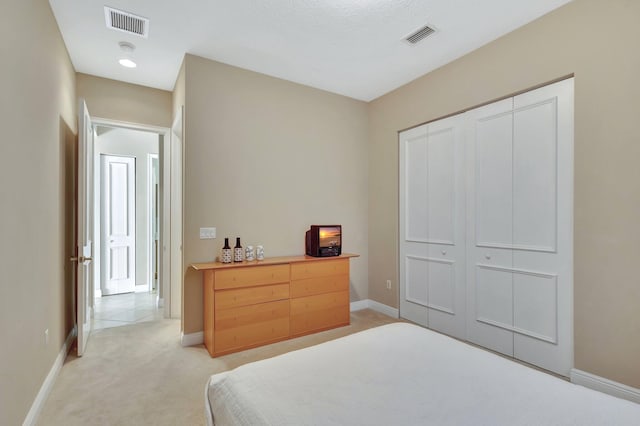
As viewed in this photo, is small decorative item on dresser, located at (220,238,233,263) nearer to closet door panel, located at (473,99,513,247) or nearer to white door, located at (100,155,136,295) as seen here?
closet door panel, located at (473,99,513,247)

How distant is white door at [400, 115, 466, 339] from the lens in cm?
327

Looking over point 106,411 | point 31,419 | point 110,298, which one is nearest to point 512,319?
point 106,411

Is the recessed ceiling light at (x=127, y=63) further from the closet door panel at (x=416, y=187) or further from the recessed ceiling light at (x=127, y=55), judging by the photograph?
the closet door panel at (x=416, y=187)

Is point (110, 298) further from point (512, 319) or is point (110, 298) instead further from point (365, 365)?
point (512, 319)

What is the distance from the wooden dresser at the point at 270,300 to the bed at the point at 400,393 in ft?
4.83

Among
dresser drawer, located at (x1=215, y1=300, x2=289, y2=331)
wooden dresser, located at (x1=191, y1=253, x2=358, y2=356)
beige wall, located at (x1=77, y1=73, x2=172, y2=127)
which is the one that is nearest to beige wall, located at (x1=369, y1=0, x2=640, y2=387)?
wooden dresser, located at (x1=191, y1=253, x2=358, y2=356)

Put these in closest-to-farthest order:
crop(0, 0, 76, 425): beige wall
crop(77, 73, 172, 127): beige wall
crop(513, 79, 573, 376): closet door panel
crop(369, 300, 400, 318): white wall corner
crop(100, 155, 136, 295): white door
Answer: crop(0, 0, 76, 425): beige wall, crop(513, 79, 573, 376): closet door panel, crop(77, 73, 172, 127): beige wall, crop(369, 300, 400, 318): white wall corner, crop(100, 155, 136, 295): white door

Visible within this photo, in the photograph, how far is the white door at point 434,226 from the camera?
327cm

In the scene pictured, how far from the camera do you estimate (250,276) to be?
3.05m

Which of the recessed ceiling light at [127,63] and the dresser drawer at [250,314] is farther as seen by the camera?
the recessed ceiling light at [127,63]

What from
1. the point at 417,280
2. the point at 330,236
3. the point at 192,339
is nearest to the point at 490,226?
the point at 417,280

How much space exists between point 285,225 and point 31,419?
2.51 metres

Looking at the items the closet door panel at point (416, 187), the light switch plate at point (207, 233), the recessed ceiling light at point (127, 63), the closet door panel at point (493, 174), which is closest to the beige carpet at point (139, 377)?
the light switch plate at point (207, 233)

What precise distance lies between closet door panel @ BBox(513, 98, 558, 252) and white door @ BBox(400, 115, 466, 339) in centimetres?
54
